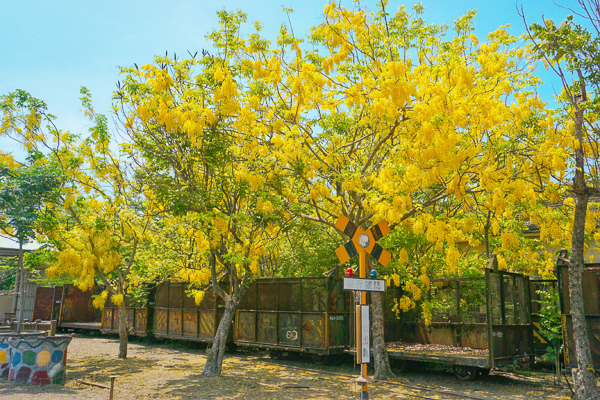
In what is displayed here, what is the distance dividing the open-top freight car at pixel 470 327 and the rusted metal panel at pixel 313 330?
183cm

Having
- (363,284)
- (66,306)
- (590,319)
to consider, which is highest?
(363,284)

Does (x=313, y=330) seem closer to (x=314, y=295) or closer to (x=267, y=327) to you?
(x=314, y=295)

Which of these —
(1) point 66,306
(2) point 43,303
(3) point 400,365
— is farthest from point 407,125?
(2) point 43,303

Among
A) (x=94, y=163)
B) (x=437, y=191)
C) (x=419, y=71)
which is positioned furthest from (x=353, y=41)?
(x=94, y=163)

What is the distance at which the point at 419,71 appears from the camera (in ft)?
35.2

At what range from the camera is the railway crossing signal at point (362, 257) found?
278 inches

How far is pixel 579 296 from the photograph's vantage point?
8.06 m

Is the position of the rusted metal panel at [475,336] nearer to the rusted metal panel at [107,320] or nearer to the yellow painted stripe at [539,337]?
the yellow painted stripe at [539,337]

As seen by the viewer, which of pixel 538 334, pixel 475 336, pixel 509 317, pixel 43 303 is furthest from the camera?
pixel 43 303

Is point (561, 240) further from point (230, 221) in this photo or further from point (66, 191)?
point (66, 191)

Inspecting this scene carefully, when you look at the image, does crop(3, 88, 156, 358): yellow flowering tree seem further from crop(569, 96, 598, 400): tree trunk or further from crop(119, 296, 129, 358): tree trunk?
crop(569, 96, 598, 400): tree trunk

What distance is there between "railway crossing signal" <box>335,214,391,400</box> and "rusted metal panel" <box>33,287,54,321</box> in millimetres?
22390

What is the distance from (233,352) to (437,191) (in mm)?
9048

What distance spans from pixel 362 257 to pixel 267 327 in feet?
25.7
